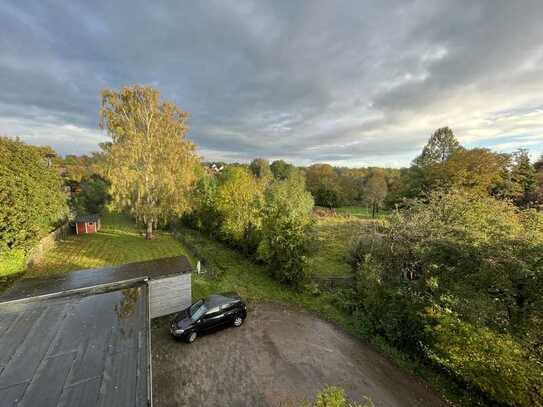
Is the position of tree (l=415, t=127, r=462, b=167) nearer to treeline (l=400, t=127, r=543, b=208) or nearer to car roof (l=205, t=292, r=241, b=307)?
treeline (l=400, t=127, r=543, b=208)

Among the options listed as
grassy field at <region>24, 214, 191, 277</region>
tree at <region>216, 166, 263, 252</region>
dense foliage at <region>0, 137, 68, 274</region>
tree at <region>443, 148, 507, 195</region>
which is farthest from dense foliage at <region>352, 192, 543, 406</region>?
dense foliage at <region>0, 137, 68, 274</region>

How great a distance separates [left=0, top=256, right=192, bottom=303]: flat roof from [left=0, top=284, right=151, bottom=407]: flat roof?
0.75m

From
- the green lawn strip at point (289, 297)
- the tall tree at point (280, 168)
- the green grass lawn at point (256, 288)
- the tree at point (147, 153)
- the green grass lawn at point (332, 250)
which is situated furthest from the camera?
the tall tree at point (280, 168)

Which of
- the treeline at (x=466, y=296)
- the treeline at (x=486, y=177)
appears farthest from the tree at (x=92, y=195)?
the treeline at (x=486, y=177)

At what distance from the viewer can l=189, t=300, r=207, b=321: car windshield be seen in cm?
839

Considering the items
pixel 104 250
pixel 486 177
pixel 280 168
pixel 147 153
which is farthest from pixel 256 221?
pixel 280 168

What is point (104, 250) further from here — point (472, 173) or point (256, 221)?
point (472, 173)

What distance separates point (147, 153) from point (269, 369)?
55.1 ft

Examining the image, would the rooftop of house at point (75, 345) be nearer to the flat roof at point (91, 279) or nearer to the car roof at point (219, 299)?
the flat roof at point (91, 279)

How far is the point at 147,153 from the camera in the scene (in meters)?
17.5

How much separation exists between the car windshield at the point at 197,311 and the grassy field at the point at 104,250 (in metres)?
8.54

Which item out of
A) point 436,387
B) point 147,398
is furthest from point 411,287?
point 147,398

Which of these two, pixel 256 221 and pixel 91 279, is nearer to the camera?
pixel 91 279

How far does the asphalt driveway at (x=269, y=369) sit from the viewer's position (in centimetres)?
649
